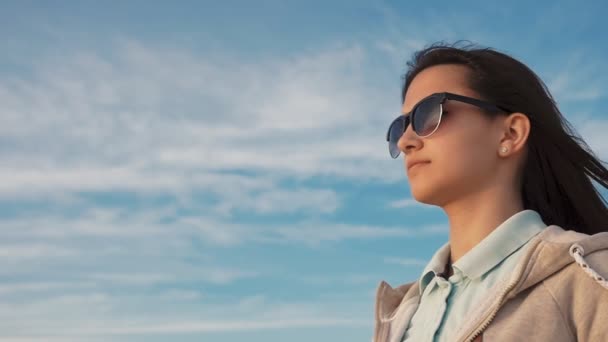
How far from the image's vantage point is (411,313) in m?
5.53

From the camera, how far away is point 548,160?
5.25 m

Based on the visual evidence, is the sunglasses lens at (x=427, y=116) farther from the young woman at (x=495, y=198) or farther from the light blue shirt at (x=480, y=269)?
the light blue shirt at (x=480, y=269)

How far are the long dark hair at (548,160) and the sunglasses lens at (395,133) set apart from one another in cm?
58

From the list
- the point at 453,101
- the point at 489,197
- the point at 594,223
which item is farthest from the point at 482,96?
the point at 594,223

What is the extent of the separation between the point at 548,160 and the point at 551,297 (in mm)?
1172

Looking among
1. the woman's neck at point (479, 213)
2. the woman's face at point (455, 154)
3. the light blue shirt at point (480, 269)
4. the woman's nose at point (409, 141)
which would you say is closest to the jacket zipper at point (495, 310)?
the light blue shirt at point (480, 269)

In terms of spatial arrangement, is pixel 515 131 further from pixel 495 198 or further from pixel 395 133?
pixel 395 133

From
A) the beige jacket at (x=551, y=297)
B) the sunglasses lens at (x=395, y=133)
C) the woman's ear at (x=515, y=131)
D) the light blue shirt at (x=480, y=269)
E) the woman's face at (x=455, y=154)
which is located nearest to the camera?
the beige jacket at (x=551, y=297)

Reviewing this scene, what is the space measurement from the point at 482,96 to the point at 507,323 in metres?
1.57

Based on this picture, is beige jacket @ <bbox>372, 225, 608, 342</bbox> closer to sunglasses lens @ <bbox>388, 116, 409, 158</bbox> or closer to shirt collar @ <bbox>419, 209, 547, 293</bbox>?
shirt collar @ <bbox>419, 209, 547, 293</bbox>

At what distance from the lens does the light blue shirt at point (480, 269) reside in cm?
476

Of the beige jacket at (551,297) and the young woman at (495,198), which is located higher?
the young woman at (495,198)

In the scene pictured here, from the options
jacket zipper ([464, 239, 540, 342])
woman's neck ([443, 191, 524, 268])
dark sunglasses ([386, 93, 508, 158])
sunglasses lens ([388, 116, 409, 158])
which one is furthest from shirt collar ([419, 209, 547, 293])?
sunglasses lens ([388, 116, 409, 158])

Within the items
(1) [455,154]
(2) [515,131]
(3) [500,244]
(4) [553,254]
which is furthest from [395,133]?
(4) [553,254]
